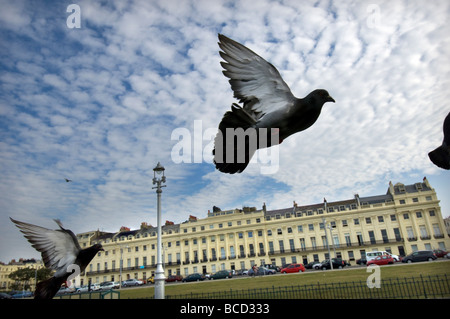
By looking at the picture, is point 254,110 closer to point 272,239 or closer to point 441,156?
point 441,156

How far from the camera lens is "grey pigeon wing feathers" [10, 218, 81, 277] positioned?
3.25 meters

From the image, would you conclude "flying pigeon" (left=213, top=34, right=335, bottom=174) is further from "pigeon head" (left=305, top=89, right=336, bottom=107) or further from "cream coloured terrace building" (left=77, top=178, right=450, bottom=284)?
"cream coloured terrace building" (left=77, top=178, right=450, bottom=284)

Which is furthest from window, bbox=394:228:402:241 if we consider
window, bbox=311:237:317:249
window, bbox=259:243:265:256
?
window, bbox=259:243:265:256

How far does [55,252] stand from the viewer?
3436mm

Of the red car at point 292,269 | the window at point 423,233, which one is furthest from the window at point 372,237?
the red car at point 292,269

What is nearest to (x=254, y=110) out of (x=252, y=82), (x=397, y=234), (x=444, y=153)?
(x=252, y=82)

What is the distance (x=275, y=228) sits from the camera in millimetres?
54500

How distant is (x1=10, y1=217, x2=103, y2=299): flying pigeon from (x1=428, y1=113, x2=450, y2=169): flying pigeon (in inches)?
143

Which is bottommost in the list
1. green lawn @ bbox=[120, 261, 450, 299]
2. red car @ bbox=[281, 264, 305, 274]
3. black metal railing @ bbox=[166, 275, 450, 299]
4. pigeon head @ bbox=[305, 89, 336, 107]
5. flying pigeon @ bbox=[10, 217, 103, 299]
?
black metal railing @ bbox=[166, 275, 450, 299]

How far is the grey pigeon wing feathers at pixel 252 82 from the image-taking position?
1.66m

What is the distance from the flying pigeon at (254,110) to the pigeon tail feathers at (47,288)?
9.45ft
